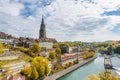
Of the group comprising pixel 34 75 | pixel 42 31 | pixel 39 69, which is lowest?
pixel 34 75

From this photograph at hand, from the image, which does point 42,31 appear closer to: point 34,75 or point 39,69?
point 39,69

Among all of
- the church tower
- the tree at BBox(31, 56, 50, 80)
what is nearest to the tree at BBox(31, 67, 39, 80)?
the tree at BBox(31, 56, 50, 80)

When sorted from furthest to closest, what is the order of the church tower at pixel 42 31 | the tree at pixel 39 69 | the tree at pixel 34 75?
the church tower at pixel 42 31
the tree at pixel 39 69
the tree at pixel 34 75

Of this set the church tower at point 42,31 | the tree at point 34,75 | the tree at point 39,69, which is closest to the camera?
the tree at point 34,75

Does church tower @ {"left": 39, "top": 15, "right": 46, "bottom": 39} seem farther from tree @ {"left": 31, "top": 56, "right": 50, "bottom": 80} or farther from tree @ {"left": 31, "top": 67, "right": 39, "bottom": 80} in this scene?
tree @ {"left": 31, "top": 67, "right": 39, "bottom": 80}

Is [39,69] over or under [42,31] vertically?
under

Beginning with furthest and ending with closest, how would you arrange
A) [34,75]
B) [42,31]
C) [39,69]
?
1. [42,31]
2. [39,69]
3. [34,75]

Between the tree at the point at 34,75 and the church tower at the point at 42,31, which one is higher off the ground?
the church tower at the point at 42,31

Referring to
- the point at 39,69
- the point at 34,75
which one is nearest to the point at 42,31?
the point at 39,69

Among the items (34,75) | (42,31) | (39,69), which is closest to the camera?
(34,75)

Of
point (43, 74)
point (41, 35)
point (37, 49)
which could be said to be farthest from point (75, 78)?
point (41, 35)

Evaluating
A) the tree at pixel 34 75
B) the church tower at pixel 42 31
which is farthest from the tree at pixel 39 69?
the church tower at pixel 42 31

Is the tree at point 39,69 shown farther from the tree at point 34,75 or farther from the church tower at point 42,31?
the church tower at point 42,31

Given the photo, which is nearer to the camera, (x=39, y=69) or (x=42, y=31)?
(x=39, y=69)
